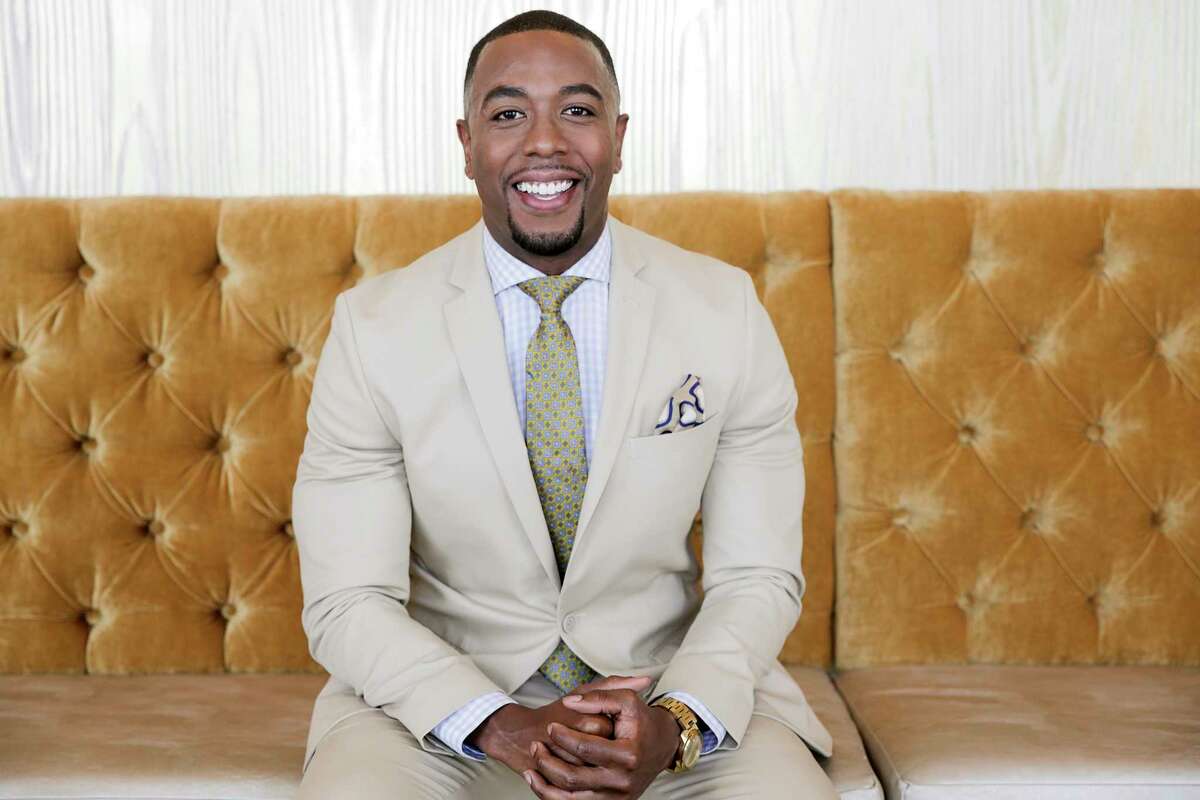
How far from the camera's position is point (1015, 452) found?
2.30 metres

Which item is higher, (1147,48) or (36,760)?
(1147,48)

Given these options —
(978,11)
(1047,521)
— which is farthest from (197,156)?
(1047,521)

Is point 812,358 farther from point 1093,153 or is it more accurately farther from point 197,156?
point 197,156

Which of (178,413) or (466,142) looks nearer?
(466,142)

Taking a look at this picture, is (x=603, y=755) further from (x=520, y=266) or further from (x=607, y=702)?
(x=520, y=266)

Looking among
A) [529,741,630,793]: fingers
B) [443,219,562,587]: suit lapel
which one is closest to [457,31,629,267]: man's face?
[443,219,562,587]: suit lapel

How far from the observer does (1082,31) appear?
255cm

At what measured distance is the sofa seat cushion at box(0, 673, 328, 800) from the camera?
179cm

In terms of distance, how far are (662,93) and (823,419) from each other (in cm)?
73

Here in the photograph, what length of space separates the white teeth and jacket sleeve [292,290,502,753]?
324 millimetres

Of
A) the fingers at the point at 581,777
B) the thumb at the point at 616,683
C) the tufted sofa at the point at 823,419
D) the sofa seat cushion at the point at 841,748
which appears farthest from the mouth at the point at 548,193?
the sofa seat cushion at the point at 841,748

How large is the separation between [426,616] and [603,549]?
31 centimetres

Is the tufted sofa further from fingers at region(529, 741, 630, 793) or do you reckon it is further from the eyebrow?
fingers at region(529, 741, 630, 793)

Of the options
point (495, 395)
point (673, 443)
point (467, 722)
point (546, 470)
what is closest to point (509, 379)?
point (495, 395)
